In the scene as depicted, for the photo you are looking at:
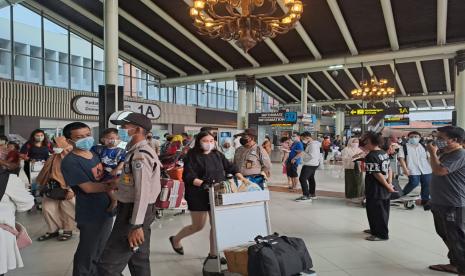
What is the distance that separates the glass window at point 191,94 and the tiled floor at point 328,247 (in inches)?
744

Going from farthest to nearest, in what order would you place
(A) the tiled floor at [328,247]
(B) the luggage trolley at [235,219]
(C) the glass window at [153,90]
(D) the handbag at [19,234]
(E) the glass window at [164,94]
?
1. (E) the glass window at [164,94]
2. (C) the glass window at [153,90]
3. (A) the tiled floor at [328,247]
4. (B) the luggage trolley at [235,219]
5. (D) the handbag at [19,234]

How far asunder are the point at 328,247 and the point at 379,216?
861mm

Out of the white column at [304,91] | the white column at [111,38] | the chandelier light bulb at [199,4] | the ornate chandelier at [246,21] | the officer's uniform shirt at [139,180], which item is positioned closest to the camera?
the officer's uniform shirt at [139,180]

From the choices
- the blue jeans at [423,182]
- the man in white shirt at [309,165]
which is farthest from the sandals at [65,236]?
the blue jeans at [423,182]

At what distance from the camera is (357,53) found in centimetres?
1490

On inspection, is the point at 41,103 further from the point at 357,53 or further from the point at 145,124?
the point at 145,124

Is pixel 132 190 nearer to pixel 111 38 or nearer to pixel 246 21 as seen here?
pixel 246 21

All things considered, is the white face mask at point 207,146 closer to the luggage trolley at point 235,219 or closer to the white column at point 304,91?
the luggage trolley at point 235,219

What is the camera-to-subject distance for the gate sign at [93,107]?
4804mm

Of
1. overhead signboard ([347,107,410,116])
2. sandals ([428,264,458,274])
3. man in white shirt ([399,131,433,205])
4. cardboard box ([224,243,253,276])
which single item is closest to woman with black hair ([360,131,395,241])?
sandals ([428,264,458,274])

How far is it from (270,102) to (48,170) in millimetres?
28700

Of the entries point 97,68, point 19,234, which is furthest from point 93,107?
point 97,68

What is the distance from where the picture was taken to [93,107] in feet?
16.6

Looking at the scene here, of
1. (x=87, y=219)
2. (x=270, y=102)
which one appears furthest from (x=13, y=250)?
(x=270, y=102)
